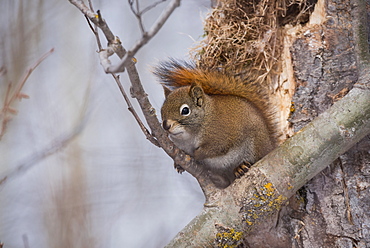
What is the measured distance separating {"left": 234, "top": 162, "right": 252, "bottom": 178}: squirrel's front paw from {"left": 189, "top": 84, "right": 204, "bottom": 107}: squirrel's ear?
41 centimetres

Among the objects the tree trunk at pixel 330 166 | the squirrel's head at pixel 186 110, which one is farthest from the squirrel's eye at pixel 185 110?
the tree trunk at pixel 330 166

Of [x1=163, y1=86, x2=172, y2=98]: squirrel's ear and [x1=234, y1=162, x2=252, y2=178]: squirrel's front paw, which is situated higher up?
[x1=163, y1=86, x2=172, y2=98]: squirrel's ear

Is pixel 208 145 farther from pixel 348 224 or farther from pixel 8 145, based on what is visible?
pixel 8 145

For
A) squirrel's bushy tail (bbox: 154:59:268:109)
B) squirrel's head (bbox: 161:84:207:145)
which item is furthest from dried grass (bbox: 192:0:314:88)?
squirrel's head (bbox: 161:84:207:145)

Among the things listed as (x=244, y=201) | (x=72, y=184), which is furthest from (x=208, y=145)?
(x=72, y=184)

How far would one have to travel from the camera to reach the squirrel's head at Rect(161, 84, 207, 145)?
2.18 m

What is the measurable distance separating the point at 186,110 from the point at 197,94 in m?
0.11

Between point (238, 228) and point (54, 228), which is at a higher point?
point (54, 228)

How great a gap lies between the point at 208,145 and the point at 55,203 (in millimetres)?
1317

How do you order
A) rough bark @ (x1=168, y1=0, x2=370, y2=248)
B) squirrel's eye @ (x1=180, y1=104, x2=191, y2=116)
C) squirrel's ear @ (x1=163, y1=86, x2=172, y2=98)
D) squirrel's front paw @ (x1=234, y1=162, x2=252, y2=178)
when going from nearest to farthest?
rough bark @ (x1=168, y1=0, x2=370, y2=248) < squirrel's front paw @ (x1=234, y1=162, x2=252, y2=178) < squirrel's eye @ (x1=180, y1=104, x2=191, y2=116) < squirrel's ear @ (x1=163, y1=86, x2=172, y2=98)

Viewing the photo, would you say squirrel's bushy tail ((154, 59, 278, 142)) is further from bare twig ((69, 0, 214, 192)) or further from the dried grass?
bare twig ((69, 0, 214, 192))

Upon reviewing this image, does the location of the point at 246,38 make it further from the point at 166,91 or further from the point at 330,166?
the point at 330,166

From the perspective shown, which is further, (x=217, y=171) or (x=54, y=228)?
(x=54, y=228)

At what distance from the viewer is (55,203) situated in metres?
2.85
